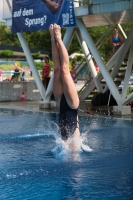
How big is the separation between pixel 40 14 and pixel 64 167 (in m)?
10.8

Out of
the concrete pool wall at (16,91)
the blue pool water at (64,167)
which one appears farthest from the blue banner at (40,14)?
the blue pool water at (64,167)

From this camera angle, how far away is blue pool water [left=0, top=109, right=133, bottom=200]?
20.5ft

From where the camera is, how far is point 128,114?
51.6ft

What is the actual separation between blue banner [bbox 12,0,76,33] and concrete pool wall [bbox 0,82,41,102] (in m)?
4.91

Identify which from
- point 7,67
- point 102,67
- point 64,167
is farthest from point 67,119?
point 7,67

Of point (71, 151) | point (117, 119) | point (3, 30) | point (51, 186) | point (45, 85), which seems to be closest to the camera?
point (51, 186)

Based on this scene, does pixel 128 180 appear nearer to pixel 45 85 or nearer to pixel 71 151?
pixel 71 151

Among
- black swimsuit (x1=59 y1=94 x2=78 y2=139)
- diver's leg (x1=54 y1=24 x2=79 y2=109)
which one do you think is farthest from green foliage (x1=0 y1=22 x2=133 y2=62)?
diver's leg (x1=54 y1=24 x2=79 y2=109)

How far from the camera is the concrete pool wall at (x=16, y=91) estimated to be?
2348 cm

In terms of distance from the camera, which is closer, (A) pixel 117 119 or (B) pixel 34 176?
(B) pixel 34 176

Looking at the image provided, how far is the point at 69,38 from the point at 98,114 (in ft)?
10.8

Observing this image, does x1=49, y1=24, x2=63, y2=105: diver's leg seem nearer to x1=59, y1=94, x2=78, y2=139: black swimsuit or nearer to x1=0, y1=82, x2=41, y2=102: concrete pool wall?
x1=59, y1=94, x2=78, y2=139: black swimsuit

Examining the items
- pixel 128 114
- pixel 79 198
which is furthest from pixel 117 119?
pixel 79 198

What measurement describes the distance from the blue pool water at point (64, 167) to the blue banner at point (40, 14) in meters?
5.27
